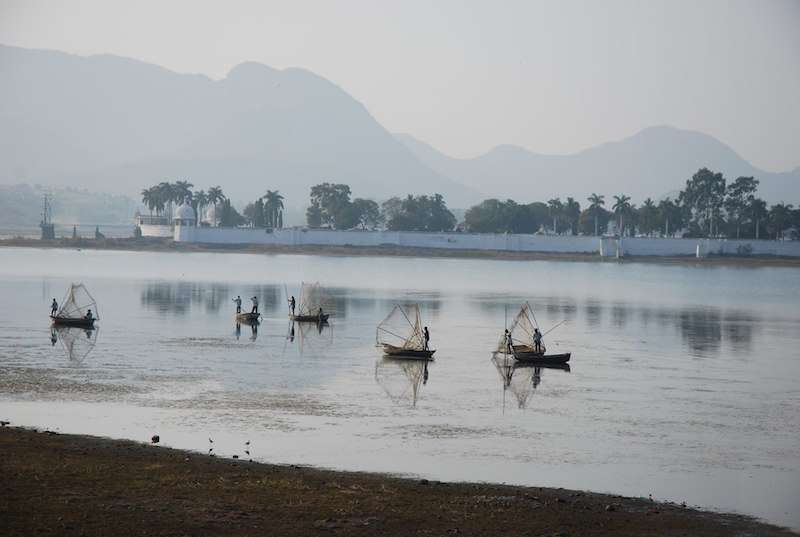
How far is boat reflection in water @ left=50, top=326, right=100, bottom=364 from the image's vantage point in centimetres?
5522

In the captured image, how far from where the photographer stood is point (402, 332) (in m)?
71.9

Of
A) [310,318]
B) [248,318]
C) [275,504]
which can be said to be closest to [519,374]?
[310,318]

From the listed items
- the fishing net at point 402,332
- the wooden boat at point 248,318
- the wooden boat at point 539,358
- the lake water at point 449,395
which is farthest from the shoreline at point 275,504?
the wooden boat at point 248,318

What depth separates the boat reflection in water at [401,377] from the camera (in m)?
45.7

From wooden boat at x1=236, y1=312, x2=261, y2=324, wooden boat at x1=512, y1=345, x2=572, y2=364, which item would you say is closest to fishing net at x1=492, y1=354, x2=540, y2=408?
wooden boat at x1=512, y1=345, x2=572, y2=364

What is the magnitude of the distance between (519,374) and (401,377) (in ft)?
20.3

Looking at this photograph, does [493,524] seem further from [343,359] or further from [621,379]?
[343,359]

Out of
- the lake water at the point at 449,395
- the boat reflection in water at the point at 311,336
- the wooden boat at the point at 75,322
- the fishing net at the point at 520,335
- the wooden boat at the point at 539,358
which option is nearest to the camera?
the lake water at the point at 449,395

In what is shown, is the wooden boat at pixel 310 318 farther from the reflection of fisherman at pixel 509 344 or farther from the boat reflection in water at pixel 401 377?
the reflection of fisherman at pixel 509 344

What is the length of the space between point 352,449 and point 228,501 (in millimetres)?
8536

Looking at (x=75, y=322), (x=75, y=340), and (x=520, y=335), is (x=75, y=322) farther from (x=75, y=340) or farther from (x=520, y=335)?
(x=520, y=335)

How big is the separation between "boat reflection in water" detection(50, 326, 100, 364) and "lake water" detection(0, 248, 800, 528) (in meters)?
0.17

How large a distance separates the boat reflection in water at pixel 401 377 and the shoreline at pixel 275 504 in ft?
48.0

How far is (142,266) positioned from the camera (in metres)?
166
